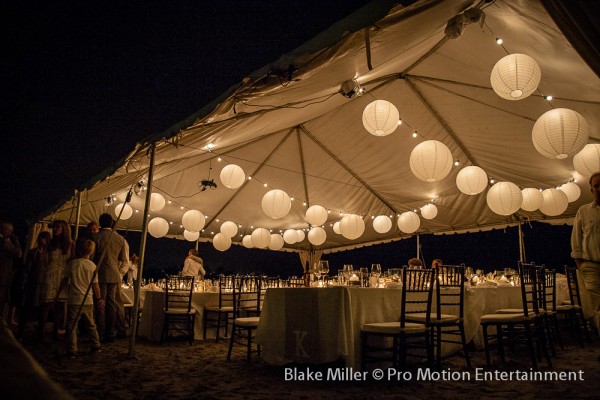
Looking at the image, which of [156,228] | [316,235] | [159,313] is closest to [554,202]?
[316,235]

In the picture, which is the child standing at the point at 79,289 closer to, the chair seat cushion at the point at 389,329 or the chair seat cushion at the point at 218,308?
the chair seat cushion at the point at 218,308

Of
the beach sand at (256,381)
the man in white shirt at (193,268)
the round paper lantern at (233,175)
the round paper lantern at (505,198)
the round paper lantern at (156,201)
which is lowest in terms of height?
the beach sand at (256,381)

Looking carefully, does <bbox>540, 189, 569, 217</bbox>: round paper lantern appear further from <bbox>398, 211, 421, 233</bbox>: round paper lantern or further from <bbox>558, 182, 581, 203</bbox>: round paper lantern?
<bbox>398, 211, 421, 233</bbox>: round paper lantern

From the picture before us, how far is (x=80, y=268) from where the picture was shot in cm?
448

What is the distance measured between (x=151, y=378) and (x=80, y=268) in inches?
66.3

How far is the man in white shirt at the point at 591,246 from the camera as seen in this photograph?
3582 mm

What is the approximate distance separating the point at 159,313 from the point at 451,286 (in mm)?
4356

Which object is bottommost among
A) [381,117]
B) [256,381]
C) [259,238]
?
[256,381]

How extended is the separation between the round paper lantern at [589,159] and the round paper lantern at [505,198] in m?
1.10

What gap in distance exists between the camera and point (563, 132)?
3.93 metres

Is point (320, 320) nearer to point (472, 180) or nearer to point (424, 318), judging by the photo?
point (424, 318)

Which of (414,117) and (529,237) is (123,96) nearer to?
(414,117)

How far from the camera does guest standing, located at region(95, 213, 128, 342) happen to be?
5.43 metres

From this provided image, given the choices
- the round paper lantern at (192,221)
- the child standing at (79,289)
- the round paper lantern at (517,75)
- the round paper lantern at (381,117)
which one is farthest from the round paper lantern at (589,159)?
the round paper lantern at (192,221)
